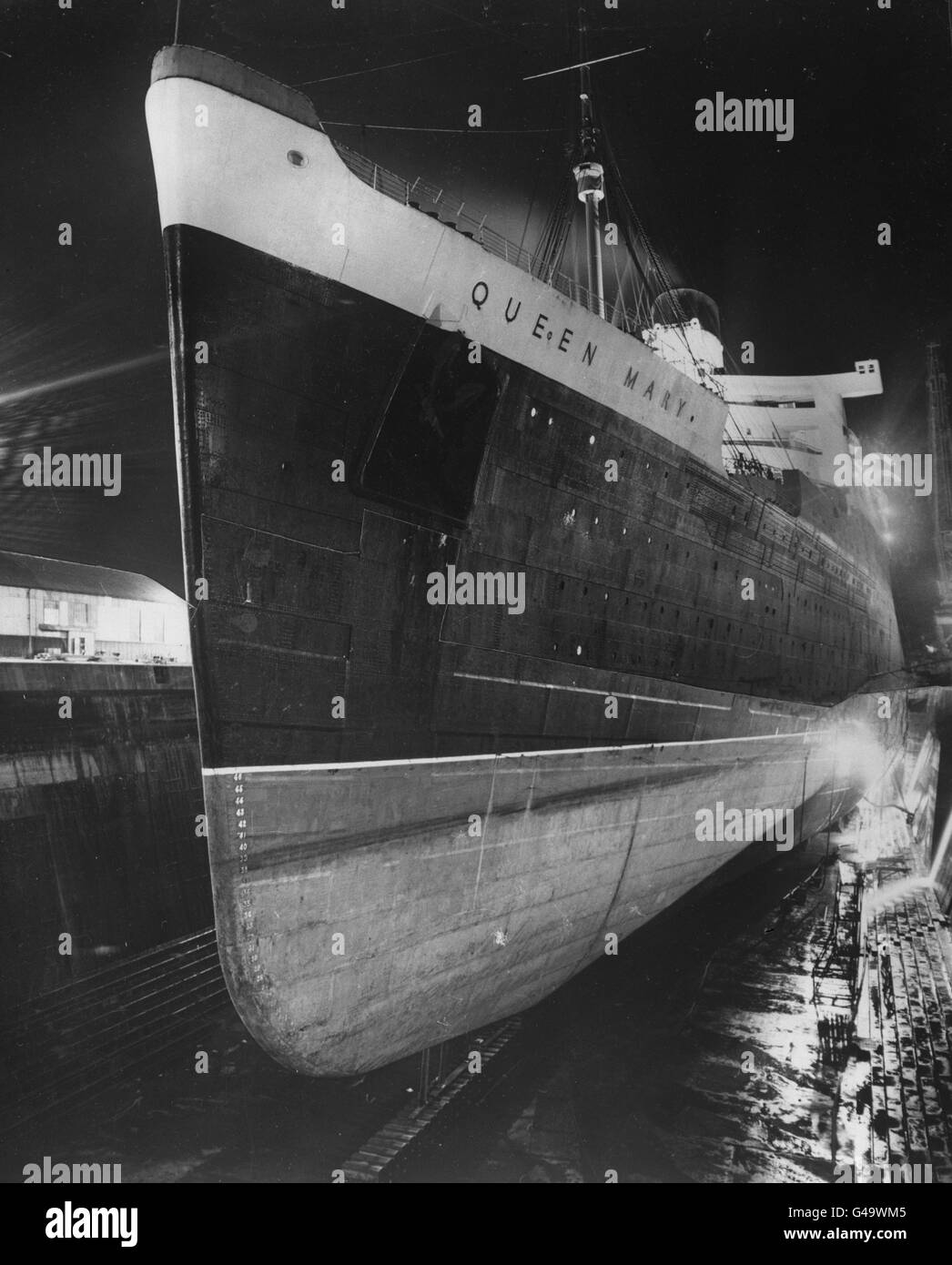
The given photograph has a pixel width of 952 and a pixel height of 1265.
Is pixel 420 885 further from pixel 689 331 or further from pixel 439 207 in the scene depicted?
pixel 689 331

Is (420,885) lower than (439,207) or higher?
lower

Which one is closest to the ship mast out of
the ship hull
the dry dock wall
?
the ship hull

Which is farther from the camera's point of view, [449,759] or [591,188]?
[591,188]

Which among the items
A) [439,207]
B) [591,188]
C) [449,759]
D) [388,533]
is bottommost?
[449,759]

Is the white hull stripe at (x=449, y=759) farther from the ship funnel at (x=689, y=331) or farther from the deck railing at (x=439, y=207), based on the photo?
the ship funnel at (x=689, y=331)

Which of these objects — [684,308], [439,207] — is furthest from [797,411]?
[439,207]

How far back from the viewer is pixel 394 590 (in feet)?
18.9

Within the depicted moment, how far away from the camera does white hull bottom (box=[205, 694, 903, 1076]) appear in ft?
16.9

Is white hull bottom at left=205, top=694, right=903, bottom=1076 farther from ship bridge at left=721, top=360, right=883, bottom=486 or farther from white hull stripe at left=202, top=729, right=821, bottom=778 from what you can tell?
ship bridge at left=721, top=360, right=883, bottom=486

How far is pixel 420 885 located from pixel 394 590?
7.74 ft

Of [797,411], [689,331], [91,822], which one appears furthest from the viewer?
[797,411]

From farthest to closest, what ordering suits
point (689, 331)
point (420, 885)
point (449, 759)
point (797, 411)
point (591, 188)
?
point (797, 411), point (689, 331), point (591, 188), point (449, 759), point (420, 885)

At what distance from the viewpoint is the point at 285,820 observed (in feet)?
17.1

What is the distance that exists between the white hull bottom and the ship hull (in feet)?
0.08
